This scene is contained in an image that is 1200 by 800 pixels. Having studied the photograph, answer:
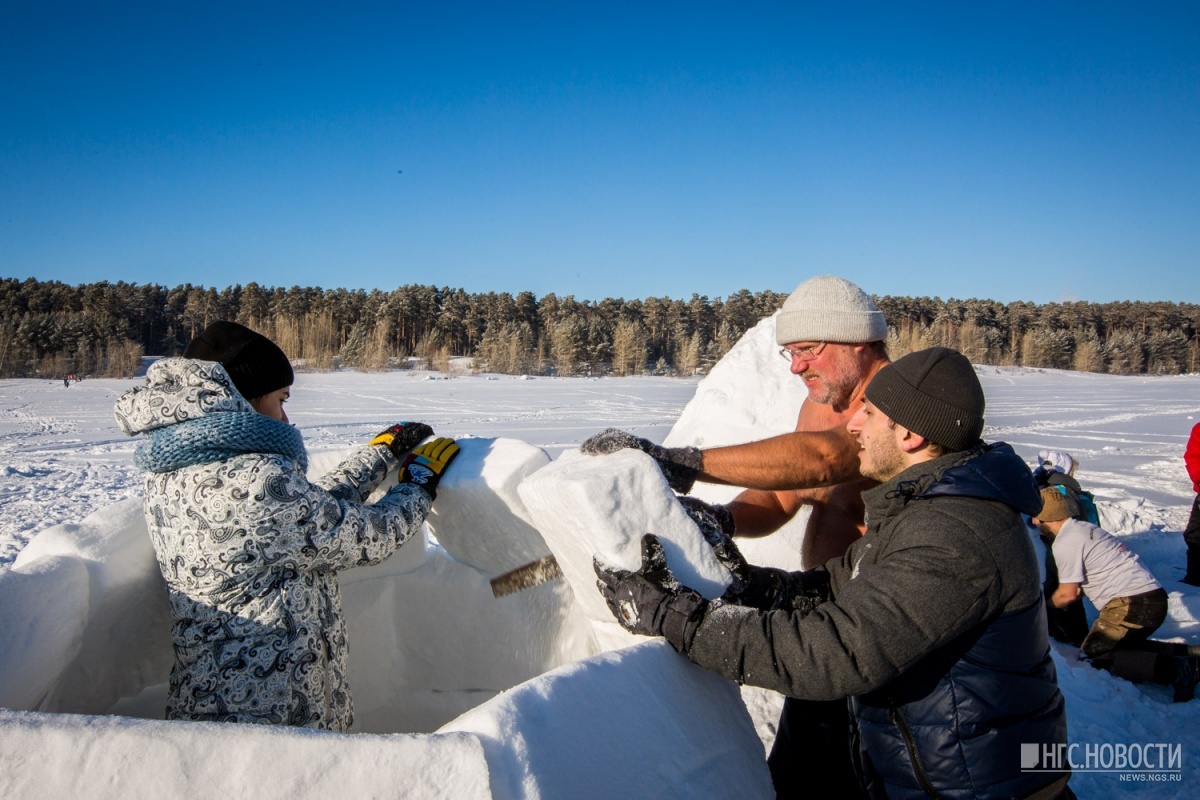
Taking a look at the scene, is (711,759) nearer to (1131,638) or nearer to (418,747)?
(418,747)

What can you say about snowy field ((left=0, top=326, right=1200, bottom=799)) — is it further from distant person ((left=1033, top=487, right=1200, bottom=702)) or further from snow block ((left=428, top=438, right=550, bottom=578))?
snow block ((left=428, top=438, right=550, bottom=578))

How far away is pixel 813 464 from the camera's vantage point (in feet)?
6.56

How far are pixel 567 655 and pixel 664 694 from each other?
3.30 feet

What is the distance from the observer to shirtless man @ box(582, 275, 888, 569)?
6.45 ft

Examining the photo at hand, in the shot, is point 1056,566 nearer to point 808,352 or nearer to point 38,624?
point 808,352

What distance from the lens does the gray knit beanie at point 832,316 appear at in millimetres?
2229

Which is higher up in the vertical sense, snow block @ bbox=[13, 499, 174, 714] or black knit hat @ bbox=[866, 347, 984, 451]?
black knit hat @ bbox=[866, 347, 984, 451]

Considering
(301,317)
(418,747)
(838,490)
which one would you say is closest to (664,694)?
(418,747)

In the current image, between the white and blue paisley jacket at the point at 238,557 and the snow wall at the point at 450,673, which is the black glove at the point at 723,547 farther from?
the white and blue paisley jacket at the point at 238,557

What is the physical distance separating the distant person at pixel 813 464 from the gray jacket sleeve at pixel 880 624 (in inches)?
22.4

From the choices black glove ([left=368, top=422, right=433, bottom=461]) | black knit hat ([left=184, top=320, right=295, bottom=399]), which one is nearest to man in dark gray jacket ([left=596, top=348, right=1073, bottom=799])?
black glove ([left=368, top=422, right=433, bottom=461])

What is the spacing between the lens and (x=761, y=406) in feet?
11.0

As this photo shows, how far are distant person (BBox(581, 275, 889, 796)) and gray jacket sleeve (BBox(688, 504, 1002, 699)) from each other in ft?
1.87

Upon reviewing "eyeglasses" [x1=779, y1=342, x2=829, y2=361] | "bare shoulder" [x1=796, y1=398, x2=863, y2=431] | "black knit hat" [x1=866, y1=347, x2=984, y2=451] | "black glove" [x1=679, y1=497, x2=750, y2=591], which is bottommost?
"black glove" [x1=679, y1=497, x2=750, y2=591]
